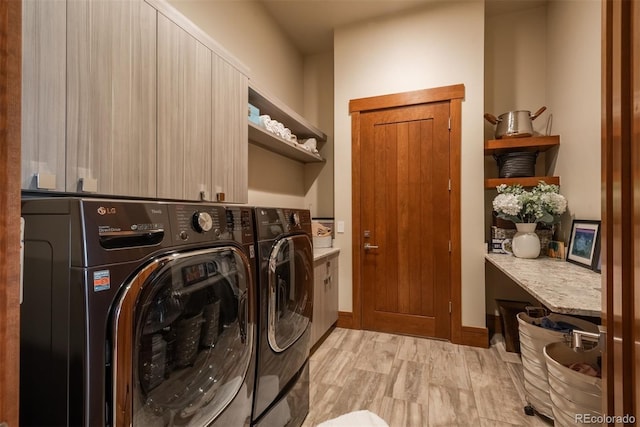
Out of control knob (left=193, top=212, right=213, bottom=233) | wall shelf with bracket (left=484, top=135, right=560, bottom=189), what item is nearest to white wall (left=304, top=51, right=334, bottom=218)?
wall shelf with bracket (left=484, top=135, right=560, bottom=189)

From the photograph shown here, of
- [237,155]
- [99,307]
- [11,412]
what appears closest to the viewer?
[11,412]

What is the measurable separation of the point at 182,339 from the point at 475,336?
8.61ft

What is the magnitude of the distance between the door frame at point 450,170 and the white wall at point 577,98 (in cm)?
80

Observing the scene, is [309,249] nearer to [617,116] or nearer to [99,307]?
[99,307]

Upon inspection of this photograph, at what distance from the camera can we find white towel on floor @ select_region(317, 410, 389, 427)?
5.17ft

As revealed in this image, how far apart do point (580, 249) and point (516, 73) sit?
191cm

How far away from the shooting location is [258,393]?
4.14 feet

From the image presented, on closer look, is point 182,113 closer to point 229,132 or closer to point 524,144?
point 229,132

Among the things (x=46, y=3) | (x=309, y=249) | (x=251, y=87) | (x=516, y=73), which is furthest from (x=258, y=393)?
(x=516, y=73)

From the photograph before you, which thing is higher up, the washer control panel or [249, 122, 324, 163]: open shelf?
[249, 122, 324, 163]: open shelf

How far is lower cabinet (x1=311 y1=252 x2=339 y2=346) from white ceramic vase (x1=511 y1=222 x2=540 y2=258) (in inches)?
63.0

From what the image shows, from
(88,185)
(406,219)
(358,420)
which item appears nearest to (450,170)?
(406,219)

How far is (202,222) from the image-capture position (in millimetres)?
961

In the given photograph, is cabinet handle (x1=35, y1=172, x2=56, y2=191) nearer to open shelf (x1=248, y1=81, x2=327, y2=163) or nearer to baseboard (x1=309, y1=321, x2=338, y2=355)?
open shelf (x1=248, y1=81, x2=327, y2=163)
